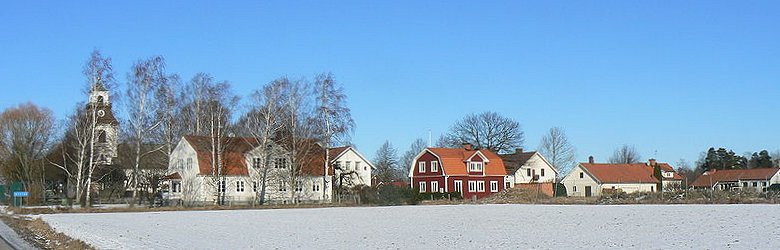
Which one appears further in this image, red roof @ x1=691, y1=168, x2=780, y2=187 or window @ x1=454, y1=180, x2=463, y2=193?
red roof @ x1=691, y1=168, x2=780, y2=187

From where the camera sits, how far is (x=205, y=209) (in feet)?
205

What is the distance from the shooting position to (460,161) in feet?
308

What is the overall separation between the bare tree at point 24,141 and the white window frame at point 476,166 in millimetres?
43939

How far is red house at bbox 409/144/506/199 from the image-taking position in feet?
303

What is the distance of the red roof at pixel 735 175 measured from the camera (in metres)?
119

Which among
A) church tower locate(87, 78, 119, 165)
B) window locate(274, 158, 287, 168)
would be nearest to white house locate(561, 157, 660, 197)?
window locate(274, 158, 287, 168)

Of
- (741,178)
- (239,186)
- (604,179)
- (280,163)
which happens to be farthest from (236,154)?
(741,178)

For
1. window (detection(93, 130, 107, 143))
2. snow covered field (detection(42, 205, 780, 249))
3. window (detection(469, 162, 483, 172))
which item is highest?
window (detection(93, 130, 107, 143))

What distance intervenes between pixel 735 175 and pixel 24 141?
311 feet

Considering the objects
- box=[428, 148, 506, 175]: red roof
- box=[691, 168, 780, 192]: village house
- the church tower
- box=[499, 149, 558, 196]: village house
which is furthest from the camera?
box=[691, 168, 780, 192]: village house

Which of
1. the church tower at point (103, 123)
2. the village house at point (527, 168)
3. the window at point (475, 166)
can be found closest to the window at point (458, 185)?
the window at point (475, 166)

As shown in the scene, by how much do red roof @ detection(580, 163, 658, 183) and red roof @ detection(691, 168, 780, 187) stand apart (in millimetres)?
11440

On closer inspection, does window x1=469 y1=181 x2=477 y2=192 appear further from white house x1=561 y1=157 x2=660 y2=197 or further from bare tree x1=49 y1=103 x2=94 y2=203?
bare tree x1=49 y1=103 x2=94 y2=203

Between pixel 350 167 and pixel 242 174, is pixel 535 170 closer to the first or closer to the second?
pixel 350 167
